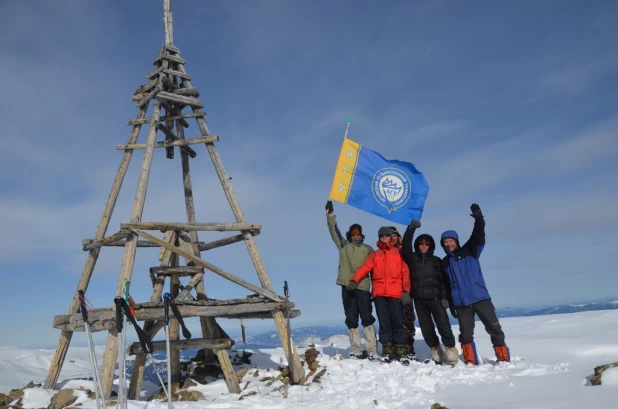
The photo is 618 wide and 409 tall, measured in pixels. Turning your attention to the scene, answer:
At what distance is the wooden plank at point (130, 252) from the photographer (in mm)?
7453

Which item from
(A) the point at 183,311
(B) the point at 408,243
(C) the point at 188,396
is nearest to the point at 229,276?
(A) the point at 183,311

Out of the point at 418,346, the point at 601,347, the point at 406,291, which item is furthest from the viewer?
the point at 418,346

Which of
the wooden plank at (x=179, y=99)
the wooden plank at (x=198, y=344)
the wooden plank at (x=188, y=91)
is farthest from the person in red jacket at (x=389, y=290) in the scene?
the wooden plank at (x=188, y=91)

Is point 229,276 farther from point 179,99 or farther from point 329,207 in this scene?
point 179,99

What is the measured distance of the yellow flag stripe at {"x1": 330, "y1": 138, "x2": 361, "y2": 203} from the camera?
10641 mm

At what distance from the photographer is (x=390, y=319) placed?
29.4 ft

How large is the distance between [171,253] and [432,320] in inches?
231

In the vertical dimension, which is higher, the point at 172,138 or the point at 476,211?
the point at 172,138

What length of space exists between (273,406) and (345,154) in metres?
6.12

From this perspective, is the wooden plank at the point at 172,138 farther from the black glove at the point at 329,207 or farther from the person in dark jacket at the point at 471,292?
the person in dark jacket at the point at 471,292

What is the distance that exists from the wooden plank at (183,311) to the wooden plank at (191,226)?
1.43 m

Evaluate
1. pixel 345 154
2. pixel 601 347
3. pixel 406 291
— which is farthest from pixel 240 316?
pixel 601 347

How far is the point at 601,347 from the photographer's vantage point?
798 centimetres

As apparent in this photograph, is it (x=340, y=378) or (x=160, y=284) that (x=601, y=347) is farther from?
(x=160, y=284)
